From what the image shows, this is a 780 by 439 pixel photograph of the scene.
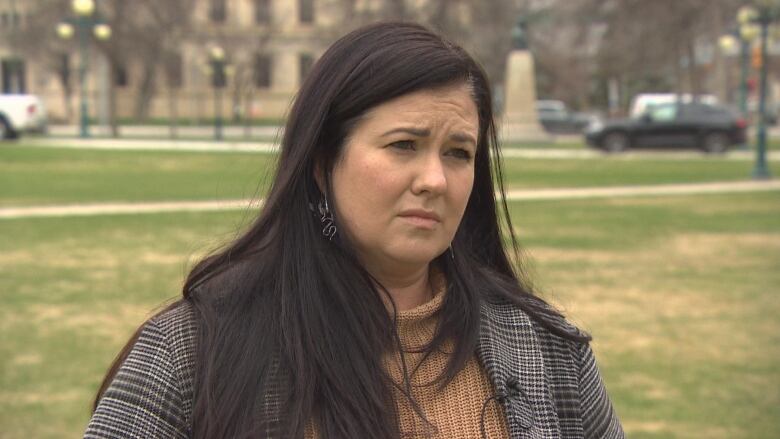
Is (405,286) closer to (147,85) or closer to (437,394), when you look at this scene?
(437,394)

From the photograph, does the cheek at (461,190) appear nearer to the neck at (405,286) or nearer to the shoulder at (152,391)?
the neck at (405,286)

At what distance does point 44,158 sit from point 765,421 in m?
22.2

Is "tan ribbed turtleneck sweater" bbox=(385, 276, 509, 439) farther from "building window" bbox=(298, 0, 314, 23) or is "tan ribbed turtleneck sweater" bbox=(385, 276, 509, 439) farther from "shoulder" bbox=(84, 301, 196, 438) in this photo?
"building window" bbox=(298, 0, 314, 23)

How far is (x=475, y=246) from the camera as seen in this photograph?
2.25 metres

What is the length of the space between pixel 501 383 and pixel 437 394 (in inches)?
4.4

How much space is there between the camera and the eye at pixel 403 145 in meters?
1.88

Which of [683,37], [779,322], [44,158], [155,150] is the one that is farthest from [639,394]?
[683,37]

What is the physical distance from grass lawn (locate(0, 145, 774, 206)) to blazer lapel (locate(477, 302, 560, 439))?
45.1ft

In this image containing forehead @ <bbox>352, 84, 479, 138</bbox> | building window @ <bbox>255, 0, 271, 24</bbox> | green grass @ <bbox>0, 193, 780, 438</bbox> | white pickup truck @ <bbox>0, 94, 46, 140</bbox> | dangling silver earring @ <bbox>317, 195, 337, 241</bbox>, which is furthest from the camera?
building window @ <bbox>255, 0, 271, 24</bbox>

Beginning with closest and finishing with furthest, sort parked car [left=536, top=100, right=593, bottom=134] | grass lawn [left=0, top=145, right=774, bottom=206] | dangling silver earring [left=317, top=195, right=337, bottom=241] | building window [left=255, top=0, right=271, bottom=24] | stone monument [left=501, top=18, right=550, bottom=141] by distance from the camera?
dangling silver earring [left=317, top=195, right=337, bottom=241]
grass lawn [left=0, top=145, right=774, bottom=206]
stone monument [left=501, top=18, right=550, bottom=141]
parked car [left=536, top=100, right=593, bottom=134]
building window [left=255, top=0, right=271, bottom=24]

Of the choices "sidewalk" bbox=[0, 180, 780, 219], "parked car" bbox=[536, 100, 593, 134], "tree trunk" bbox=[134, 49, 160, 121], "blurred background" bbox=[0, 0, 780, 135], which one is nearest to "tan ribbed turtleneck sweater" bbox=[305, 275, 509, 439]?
"sidewalk" bbox=[0, 180, 780, 219]

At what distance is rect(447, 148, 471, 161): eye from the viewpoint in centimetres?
196

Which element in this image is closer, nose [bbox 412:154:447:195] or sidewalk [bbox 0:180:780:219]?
nose [bbox 412:154:447:195]

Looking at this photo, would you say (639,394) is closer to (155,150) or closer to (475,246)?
(475,246)
